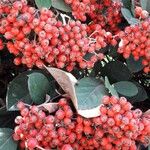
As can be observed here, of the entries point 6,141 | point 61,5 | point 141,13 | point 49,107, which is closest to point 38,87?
point 49,107

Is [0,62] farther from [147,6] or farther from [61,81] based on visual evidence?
[147,6]

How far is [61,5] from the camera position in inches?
62.9

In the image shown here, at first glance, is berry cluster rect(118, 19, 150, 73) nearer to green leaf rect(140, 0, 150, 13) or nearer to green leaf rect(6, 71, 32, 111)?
green leaf rect(140, 0, 150, 13)

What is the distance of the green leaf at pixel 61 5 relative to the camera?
62.6 inches

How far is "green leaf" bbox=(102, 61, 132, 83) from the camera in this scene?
1.68m

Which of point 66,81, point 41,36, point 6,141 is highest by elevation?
point 41,36

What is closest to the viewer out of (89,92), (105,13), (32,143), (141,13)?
(32,143)

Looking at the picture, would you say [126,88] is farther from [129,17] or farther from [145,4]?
[145,4]

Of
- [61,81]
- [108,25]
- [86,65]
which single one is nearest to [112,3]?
[108,25]

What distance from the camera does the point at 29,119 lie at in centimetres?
137

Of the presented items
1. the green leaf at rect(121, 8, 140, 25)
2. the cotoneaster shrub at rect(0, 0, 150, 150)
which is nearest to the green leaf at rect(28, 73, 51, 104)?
the cotoneaster shrub at rect(0, 0, 150, 150)

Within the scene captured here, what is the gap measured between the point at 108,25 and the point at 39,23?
36 cm

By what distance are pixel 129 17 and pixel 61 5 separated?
23 centimetres

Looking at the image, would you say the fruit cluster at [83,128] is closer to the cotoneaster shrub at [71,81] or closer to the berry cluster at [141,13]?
the cotoneaster shrub at [71,81]
